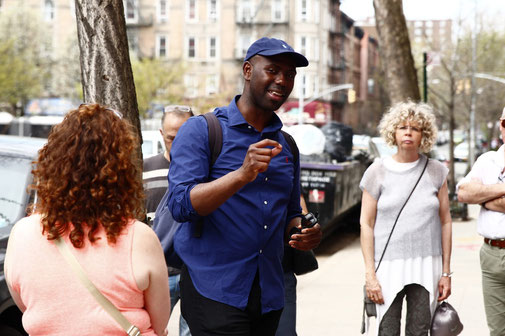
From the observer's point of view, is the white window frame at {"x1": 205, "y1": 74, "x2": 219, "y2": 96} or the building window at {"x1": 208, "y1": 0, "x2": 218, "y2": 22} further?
the building window at {"x1": 208, "y1": 0, "x2": 218, "y2": 22}

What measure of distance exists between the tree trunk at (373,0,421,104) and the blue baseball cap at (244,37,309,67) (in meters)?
9.73

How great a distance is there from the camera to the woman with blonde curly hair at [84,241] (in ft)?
7.94

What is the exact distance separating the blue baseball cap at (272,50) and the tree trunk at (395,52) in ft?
31.9

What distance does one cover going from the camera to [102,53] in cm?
474

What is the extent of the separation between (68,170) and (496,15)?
128ft

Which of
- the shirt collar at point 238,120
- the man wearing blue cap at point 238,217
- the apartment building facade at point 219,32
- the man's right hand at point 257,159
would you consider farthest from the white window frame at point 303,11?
the man's right hand at point 257,159

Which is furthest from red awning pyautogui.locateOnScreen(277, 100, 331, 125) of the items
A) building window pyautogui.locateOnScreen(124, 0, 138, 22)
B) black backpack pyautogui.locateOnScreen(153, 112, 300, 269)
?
black backpack pyautogui.locateOnScreen(153, 112, 300, 269)

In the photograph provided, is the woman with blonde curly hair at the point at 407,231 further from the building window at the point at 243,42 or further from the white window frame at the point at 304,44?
the white window frame at the point at 304,44

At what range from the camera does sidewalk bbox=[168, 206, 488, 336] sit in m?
7.43

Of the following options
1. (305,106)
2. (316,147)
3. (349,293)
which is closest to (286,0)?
(305,106)

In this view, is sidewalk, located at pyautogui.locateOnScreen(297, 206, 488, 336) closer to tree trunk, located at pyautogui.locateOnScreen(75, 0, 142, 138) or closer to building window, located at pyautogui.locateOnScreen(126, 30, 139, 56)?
tree trunk, located at pyautogui.locateOnScreen(75, 0, 142, 138)

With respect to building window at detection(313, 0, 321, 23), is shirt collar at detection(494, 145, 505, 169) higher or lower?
lower

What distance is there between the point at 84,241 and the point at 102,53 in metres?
2.49

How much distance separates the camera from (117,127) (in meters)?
2.54
